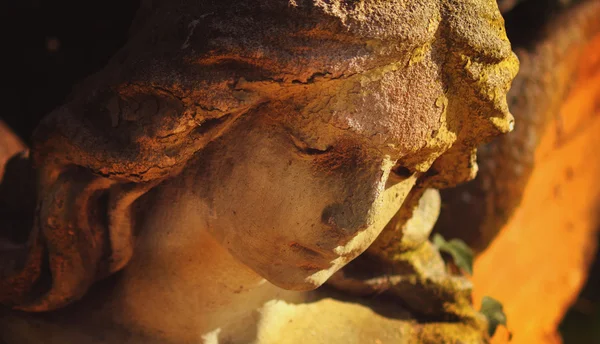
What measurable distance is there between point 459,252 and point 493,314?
30 centimetres

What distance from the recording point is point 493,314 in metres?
1.69

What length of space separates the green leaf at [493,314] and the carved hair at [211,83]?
560 millimetres

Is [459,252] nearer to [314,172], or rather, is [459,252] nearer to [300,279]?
[300,279]

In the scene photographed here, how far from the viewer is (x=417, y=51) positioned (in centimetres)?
99

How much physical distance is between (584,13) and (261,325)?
6.80 feet

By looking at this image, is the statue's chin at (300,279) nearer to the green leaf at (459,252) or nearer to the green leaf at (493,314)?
the green leaf at (493,314)

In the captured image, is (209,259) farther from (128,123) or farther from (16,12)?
(16,12)

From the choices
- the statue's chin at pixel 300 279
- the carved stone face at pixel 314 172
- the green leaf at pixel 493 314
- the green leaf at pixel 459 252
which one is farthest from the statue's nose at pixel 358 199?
the green leaf at pixel 459 252

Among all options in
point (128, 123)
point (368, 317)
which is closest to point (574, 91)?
point (368, 317)

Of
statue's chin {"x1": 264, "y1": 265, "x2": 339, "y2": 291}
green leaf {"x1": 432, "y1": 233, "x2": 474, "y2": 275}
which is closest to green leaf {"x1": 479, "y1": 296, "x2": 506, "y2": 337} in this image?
green leaf {"x1": 432, "y1": 233, "x2": 474, "y2": 275}

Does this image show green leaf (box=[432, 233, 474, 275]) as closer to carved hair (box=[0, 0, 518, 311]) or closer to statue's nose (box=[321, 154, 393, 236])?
carved hair (box=[0, 0, 518, 311])

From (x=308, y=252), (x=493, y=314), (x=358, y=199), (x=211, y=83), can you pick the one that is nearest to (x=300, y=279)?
(x=308, y=252)

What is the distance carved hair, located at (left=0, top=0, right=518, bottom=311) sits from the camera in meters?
0.95

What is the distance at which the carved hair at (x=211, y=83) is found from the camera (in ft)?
3.12
